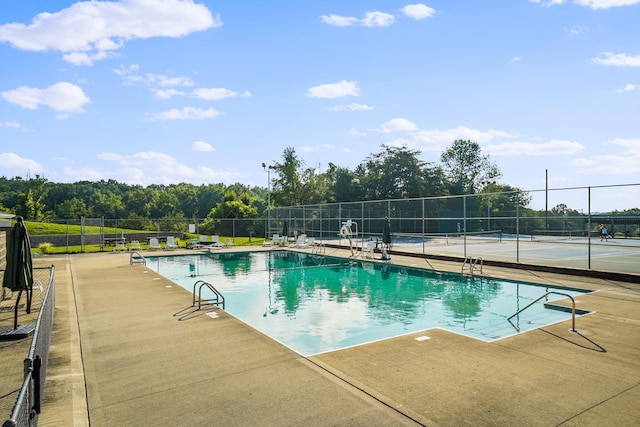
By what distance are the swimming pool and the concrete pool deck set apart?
139 centimetres

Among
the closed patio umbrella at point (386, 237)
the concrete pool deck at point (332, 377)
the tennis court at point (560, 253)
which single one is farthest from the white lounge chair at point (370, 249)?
the concrete pool deck at point (332, 377)

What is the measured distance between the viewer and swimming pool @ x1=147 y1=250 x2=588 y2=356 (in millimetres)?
8742

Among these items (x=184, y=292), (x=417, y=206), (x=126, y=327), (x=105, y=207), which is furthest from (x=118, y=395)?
(x=105, y=207)

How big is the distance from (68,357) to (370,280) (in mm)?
10569

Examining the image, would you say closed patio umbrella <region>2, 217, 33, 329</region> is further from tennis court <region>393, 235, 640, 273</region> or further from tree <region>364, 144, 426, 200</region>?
tree <region>364, 144, 426, 200</region>

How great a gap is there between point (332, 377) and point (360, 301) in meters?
6.54

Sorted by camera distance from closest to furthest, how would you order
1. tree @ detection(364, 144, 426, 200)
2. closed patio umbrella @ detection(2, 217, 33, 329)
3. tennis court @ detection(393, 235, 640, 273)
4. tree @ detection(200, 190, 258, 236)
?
closed patio umbrella @ detection(2, 217, 33, 329) < tennis court @ detection(393, 235, 640, 273) < tree @ detection(200, 190, 258, 236) < tree @ detection(364, 144, 426, 200)

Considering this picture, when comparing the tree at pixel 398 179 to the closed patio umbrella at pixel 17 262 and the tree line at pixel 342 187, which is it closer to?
the tree line at pixel 342 187

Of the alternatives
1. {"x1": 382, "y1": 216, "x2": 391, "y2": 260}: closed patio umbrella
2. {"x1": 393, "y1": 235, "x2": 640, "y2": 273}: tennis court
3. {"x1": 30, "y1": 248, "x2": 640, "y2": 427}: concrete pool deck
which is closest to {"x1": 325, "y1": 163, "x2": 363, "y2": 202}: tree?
{"x1": 393, "y1": 235, "x2": 640, "y2": 273}: tennis court

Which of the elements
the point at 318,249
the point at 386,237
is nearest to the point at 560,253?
the point at 386,237

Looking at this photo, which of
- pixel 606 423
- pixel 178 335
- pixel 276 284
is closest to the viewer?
pixel 606 423

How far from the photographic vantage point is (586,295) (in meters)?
10.4

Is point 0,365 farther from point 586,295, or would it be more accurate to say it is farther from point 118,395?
point 586,295

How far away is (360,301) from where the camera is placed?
38.4 feet
